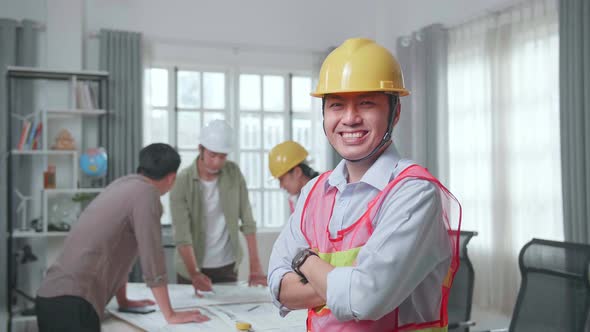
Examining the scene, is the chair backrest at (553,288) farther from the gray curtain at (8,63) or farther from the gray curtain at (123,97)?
the gray curtain at (8,63)

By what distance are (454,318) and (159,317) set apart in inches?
68.8

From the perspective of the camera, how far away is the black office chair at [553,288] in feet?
7.68

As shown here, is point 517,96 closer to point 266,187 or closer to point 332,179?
point 266,187

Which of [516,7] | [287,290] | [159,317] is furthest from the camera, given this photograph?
[516,7]

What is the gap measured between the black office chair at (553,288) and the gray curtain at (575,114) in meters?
1.39

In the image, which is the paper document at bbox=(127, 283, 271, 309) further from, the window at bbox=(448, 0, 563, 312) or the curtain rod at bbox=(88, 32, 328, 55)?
the curtain rod at bbox=(88, 32, 328, 55)

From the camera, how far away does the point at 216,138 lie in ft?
10.0

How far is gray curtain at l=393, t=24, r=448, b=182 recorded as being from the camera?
529 centimetres

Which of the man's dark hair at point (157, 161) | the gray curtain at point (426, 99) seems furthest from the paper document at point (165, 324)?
the gray curtain at point (426, 99)

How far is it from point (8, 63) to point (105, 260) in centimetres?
379

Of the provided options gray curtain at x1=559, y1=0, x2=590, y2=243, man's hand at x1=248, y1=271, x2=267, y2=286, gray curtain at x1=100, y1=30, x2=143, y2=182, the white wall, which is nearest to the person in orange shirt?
man's hand at x1=248, y1=271, x2=267, y2=286

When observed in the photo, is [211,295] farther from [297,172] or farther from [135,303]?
[297,172]

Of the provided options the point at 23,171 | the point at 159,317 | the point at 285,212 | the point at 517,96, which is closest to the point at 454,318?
the point at 159,317

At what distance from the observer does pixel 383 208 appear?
Result: 1.15m
